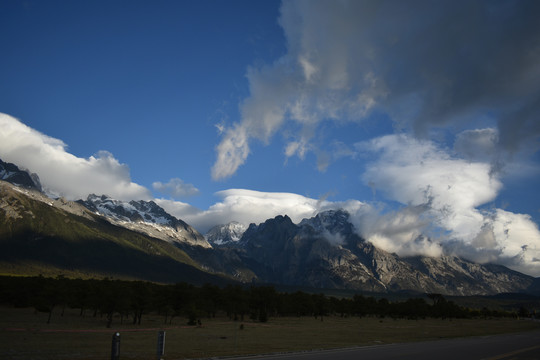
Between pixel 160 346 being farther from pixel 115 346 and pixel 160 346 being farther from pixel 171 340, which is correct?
pixel 171 340

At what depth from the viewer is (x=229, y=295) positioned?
145250 millimetres

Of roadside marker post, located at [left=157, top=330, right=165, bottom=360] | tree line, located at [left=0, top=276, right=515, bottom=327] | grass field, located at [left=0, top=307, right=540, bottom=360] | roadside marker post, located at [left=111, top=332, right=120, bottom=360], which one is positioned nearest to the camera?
roadside marker post, located at [left=111, top=332, right=120, bottom=360]

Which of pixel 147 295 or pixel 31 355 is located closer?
pixel 31 355

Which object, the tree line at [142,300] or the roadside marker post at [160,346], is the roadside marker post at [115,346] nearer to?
the roadside marker post at [160,346]

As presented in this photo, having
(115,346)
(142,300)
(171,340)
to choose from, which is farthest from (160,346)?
(142,300)

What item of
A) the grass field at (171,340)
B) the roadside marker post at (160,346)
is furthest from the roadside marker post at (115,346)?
the grass field at (171,340)

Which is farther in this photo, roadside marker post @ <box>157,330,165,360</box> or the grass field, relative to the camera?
the grass field

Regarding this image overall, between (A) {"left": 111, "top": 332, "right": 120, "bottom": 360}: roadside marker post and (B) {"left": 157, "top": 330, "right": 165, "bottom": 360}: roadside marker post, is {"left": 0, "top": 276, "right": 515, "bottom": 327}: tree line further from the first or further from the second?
(A) {"left": 111, "top": 332, "right": 120, "bottom": 360}: roadside marker post

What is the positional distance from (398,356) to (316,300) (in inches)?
5904

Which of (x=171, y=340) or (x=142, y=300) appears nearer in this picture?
(x=171, y=340)

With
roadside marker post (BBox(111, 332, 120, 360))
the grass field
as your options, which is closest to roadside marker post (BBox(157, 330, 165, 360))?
roadside marker post (BBox(111, 332, 120, 360))

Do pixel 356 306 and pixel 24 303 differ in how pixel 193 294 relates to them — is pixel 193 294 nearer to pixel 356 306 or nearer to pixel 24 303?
pixel 24 303

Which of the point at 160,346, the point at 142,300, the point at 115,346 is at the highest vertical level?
the point at 115,346

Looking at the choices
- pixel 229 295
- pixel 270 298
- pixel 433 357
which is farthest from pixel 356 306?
pixel 433 357
